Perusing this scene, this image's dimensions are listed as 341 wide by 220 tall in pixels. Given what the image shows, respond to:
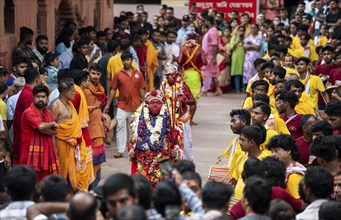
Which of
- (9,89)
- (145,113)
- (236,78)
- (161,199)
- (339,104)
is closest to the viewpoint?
(161,199)

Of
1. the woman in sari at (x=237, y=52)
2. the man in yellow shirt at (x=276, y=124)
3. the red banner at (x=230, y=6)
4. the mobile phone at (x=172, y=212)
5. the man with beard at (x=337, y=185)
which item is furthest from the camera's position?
the red banner at (x=230, y=6)

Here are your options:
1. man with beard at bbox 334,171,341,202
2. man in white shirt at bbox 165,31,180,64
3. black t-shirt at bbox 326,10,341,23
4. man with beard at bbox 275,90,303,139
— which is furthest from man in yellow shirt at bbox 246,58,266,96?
black t-shirt at bbox 326,10,341,23

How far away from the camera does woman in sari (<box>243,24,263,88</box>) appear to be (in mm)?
21438

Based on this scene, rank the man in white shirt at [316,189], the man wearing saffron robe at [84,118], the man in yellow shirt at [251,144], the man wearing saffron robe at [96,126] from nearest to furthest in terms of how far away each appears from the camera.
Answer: the man in white shirt at [316,189] → the man in yellow shirt at [251,144] → the man wearing saffron robe at [84,118] → the man wearing saffron robe at [96,126]

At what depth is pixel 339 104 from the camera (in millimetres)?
10250

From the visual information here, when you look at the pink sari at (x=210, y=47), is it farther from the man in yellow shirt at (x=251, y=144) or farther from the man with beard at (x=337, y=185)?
the man with beard at (x=337, y=185)

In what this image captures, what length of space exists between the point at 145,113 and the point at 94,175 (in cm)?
153

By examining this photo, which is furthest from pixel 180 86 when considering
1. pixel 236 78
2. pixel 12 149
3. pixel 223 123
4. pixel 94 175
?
pixel 236 78

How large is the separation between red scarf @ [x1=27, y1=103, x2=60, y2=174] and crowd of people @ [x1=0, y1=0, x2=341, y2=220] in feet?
0.04

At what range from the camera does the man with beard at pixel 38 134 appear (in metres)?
10.7

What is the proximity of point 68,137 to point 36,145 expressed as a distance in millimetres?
563

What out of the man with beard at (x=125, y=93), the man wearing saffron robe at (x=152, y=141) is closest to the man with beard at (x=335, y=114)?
the man wearing saffron robe at (x=152, y=141)

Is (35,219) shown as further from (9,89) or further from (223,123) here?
(223,123)

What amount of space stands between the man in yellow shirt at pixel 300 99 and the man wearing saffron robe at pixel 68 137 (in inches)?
109
